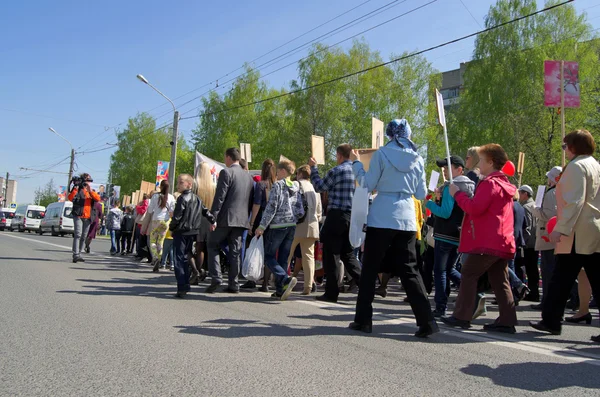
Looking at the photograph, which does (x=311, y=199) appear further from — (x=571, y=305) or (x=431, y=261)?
(x=571, y=305)

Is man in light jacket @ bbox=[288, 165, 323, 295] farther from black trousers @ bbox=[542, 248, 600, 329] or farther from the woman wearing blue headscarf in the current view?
black trousers @ bbox=[542, 248, 600, 329]

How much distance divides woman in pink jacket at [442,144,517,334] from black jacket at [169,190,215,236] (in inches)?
142

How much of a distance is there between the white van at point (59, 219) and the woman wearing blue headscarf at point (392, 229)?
32.5 metres

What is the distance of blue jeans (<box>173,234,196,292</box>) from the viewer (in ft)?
24.8

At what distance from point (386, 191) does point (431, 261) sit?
3.14 metres

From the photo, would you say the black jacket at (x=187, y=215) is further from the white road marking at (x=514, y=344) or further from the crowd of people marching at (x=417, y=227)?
the white road marking at (x=514, y=344)

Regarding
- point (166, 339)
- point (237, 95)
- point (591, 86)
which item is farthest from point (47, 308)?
point (237, 95)

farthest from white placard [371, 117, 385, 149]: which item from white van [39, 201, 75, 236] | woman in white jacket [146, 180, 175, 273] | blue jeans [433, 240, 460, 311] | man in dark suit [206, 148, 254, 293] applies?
white van [39, 201, 75, 236]

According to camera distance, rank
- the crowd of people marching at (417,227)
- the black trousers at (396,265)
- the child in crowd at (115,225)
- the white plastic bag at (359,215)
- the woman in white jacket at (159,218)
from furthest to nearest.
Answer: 1. the child in crowd at (115,225)
2. the woman in white jacket at (159,218)
3. the white plastic bag at (359,215)
4. the crowd of people marching at (417,227)
5. the black trousers at (396,265)

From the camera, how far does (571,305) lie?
8.63 meters

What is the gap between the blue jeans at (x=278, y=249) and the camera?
7668 mm

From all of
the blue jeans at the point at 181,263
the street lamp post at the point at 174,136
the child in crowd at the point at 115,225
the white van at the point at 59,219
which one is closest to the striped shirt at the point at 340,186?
the blue jeans at the point at 181,263

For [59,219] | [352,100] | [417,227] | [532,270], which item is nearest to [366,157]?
[417,227]

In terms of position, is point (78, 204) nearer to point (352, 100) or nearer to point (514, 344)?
point (514, 344)
